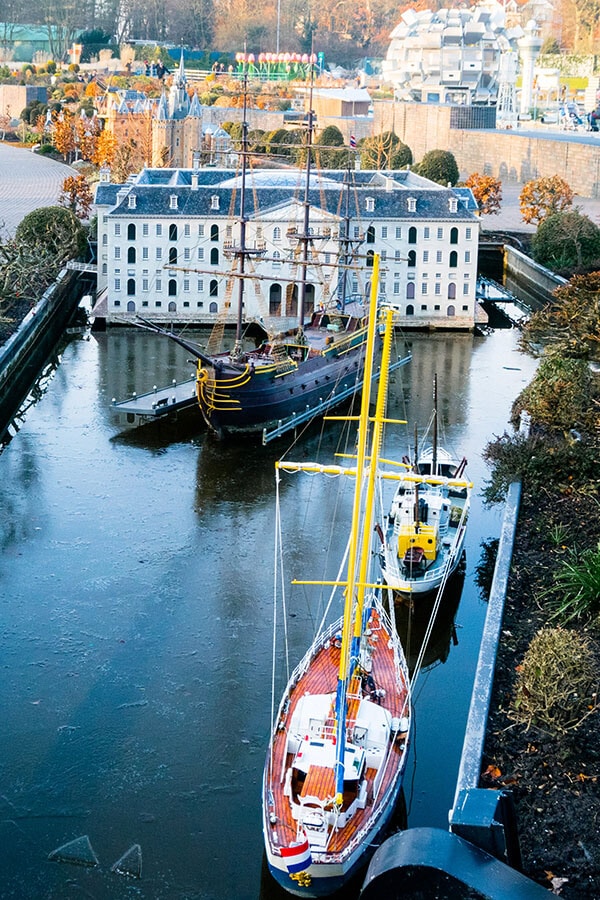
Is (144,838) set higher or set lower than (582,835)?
lower

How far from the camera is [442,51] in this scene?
126062 millimetres

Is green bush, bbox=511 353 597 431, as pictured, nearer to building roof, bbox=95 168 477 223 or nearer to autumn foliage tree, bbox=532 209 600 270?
building roof, bbox=95 168 477 223

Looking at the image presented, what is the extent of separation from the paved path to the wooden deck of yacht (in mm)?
46146

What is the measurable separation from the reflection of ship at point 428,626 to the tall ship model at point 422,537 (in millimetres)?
323

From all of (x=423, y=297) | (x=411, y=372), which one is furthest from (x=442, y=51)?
(x=411, y=372)

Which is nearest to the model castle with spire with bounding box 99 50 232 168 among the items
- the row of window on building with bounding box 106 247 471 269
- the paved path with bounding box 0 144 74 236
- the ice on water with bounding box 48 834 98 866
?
the paved path with bounding box 0 144 74 236

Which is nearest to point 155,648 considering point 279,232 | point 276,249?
point 276,249

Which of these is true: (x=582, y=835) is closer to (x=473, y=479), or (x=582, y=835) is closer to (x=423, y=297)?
(x=473, y=479)

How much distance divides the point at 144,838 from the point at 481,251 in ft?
180

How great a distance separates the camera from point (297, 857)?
15.3m

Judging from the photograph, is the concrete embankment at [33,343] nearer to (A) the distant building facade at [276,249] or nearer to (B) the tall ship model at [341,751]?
(A) the distant building facade at [276,249]

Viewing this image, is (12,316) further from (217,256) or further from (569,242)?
(569,242)

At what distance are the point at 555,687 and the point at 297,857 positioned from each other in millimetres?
4576

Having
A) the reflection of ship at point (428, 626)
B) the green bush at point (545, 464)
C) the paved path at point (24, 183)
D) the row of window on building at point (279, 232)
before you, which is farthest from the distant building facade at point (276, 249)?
the reflection of ship at point (428, 626)
